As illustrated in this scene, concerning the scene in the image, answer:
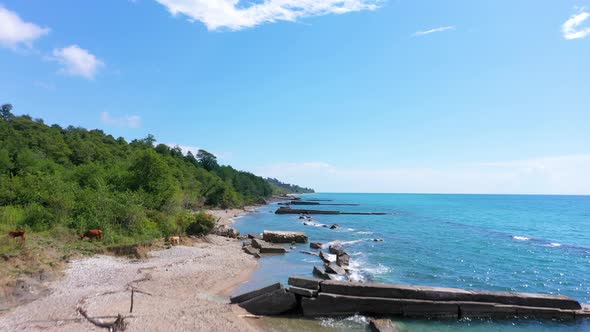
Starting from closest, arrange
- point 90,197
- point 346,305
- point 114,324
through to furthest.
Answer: point 114,324, point 346,305, point 90,197

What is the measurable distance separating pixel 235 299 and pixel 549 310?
14.9 meters

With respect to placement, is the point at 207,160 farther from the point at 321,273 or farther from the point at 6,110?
the point at 321,273

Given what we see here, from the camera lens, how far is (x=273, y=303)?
16.7 meters

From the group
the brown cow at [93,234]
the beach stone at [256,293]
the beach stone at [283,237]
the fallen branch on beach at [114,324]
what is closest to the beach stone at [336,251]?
the beach stone at [283,237]

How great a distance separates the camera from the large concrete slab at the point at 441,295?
1730cm

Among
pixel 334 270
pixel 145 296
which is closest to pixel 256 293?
pixel 145 296

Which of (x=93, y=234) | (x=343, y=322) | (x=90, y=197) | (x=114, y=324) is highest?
(x=90, y=197)

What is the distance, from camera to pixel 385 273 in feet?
87.1

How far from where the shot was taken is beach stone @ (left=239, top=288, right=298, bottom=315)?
16.6m

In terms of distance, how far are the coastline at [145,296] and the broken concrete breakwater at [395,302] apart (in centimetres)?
180

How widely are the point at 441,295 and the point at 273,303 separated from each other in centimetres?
794

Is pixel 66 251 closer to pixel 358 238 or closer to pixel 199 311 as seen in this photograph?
pixel 199 311

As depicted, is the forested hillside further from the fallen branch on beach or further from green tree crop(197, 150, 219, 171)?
green tree crop(197, 150, 219, 171)

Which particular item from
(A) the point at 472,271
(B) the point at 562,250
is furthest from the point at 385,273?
(B) the point at 562,250
